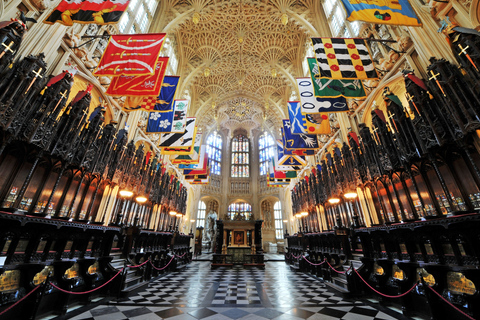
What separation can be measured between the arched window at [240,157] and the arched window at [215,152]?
2629 millimetres

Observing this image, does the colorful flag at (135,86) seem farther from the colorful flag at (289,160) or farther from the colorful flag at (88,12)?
the colorful flag at (289,160)

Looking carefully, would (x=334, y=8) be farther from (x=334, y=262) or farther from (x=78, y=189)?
(x=78, y=189)

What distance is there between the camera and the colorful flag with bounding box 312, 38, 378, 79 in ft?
23.5

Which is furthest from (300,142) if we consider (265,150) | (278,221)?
(265,150)

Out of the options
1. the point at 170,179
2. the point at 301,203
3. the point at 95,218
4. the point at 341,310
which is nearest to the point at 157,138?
the point at 170,179

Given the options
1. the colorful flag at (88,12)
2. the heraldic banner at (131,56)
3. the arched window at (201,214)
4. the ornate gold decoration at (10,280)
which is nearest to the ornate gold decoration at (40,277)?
the ornate gold decoration at (10,280)

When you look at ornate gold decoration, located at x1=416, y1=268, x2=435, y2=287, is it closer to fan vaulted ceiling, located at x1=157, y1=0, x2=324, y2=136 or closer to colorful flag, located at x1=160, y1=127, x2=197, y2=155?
colorful flag, located at x1=160, y1=127, x2=197, y2=155

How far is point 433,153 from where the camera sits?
621 centimetres

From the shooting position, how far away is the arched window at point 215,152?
32.8 metres

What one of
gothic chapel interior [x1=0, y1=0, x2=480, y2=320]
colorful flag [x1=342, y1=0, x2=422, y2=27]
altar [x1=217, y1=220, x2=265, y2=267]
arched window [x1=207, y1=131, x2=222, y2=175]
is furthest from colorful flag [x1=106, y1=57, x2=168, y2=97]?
arched window [x1=207, y1=131, x2=222, y2=175]

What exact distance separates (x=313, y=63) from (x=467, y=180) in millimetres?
7213

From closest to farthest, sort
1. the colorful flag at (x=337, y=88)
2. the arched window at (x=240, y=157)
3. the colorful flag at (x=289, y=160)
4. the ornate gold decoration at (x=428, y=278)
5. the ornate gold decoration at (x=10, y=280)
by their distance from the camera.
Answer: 1. the ornate gold decoration at (x=10, y=280)
2. the ornate gold decoration at (x=428, y=278)
3. the colorful flag at (x=337, y=88)
4. the colorful flag at (x=289, y=160)
5. the arched window at (x=240, y=157)

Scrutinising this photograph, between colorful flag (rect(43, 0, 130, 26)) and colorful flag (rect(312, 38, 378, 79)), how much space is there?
733 cm

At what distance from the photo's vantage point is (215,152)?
3438 cm
